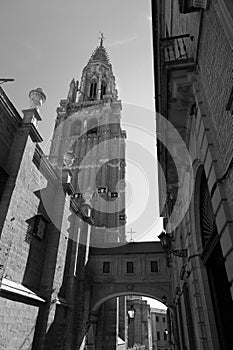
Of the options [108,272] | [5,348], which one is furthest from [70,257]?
[5,348]

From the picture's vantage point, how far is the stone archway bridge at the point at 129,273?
62.4ft

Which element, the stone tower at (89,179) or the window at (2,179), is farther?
the stone tower at (89,179)

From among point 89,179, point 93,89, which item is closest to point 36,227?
point 89,179

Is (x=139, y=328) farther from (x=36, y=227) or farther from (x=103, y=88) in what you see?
(x=103, y=88)

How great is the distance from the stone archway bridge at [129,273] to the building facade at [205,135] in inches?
421

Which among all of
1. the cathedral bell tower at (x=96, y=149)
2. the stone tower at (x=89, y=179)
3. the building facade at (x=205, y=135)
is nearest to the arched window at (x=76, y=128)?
the cathedral bell tower at (x=96, y=149)

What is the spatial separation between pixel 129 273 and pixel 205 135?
1717 cm

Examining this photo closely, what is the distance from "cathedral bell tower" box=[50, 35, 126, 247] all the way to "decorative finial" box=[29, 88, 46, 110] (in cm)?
1031

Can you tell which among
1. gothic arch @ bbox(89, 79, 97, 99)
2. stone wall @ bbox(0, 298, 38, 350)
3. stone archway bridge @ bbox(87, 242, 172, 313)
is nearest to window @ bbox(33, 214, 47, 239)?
stone wall @ bbox(0, 298, 38, 350)

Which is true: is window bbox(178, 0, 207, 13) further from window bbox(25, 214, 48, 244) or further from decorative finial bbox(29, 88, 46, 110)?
window bbox(25, 214, 48, 244)

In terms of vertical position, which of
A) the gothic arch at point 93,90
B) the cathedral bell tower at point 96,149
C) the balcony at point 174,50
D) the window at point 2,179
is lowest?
the window at point 2,179

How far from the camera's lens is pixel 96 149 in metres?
36.8

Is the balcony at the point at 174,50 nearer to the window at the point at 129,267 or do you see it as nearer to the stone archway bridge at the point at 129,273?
the stone archway bridge at the point at 129,273

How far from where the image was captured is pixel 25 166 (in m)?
11.2
